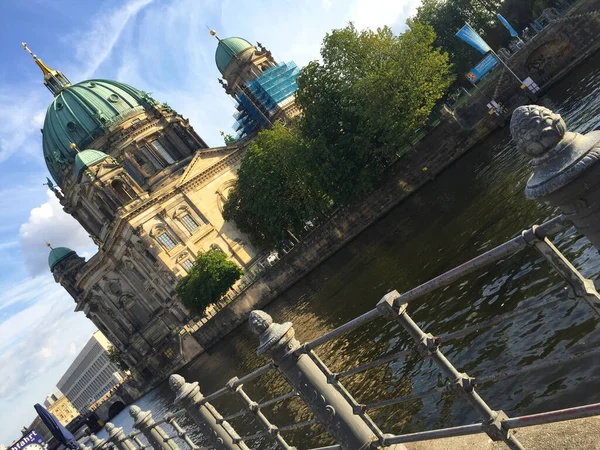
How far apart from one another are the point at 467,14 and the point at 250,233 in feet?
142

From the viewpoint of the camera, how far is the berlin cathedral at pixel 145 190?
67.6 metres

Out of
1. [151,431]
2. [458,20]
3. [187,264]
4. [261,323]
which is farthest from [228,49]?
[261,323]

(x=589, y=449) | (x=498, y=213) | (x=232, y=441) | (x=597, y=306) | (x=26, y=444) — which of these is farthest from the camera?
(x=498, y=213)

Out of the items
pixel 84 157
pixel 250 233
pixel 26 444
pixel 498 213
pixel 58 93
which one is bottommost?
pixel 498 213

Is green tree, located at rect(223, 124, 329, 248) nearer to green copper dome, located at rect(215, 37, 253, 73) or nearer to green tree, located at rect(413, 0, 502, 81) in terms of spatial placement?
green tree, located at rect(413, 0, 502, 81)

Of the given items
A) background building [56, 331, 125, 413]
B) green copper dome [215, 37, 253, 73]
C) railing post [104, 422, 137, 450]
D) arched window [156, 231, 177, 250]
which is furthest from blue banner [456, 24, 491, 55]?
background building [56, 331, 125, 413]

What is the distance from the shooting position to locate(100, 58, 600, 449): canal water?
40.8ft

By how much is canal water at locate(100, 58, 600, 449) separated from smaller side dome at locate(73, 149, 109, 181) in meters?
40.2

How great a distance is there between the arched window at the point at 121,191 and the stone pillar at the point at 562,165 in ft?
233

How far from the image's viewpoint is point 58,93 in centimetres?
9069

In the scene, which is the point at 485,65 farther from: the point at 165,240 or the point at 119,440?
the point at 119,440

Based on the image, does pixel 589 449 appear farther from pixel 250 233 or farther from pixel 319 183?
pixel 250 233

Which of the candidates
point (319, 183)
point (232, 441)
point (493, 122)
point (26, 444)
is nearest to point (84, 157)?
point (319, 183)

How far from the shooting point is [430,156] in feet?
154
